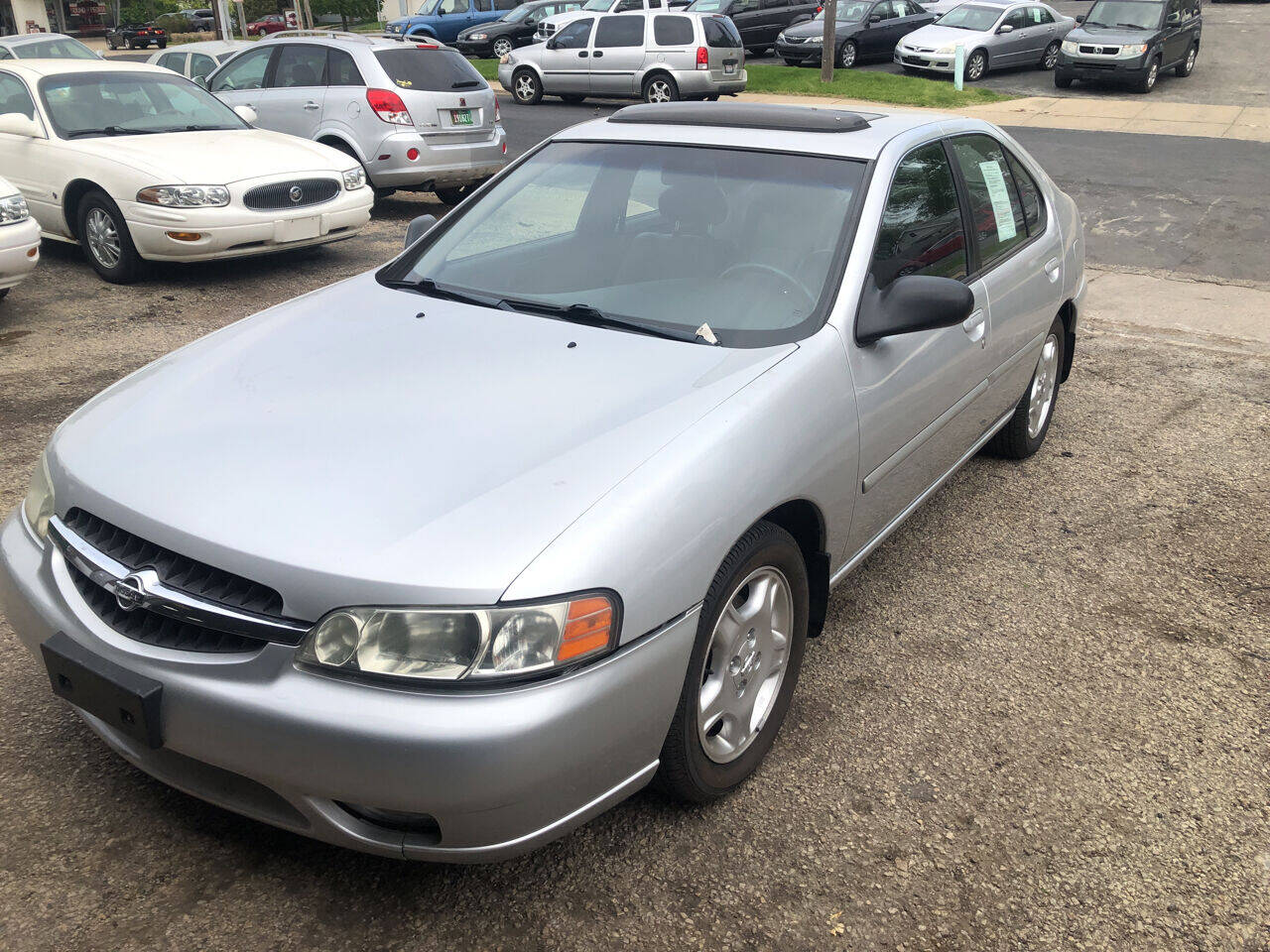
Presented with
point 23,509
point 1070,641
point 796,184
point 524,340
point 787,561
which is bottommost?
point 1070,641

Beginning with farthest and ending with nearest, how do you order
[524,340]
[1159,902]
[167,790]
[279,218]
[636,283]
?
[279,218] < [636,283] < [524,340] < [167,790] < [1159,902]

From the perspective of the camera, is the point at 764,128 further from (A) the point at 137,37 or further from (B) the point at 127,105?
(A) the point at 137,37

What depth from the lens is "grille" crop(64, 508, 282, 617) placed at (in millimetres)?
2199

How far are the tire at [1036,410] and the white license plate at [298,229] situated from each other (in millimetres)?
5280

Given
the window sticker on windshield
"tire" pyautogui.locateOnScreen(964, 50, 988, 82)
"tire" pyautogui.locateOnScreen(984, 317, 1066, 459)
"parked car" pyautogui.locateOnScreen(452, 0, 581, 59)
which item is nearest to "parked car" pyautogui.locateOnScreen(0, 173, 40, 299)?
the window sticker on windshield

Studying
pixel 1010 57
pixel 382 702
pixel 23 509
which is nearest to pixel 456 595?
pixel 382 702

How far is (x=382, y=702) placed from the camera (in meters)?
2.08

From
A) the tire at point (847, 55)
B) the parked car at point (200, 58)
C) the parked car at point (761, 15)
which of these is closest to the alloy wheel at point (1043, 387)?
the parked car at point (200, 58)

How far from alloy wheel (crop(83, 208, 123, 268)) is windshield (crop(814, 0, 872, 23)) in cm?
2006

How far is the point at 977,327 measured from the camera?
3869 mm

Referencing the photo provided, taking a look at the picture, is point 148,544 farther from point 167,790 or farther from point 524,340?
point 524,340

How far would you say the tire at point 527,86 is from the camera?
20.6 metres

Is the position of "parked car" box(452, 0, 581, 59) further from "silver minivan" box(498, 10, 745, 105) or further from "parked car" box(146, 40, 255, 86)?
"parked car" box(146, 40, 255, 86)

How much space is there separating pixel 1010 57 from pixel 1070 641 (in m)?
22.3
